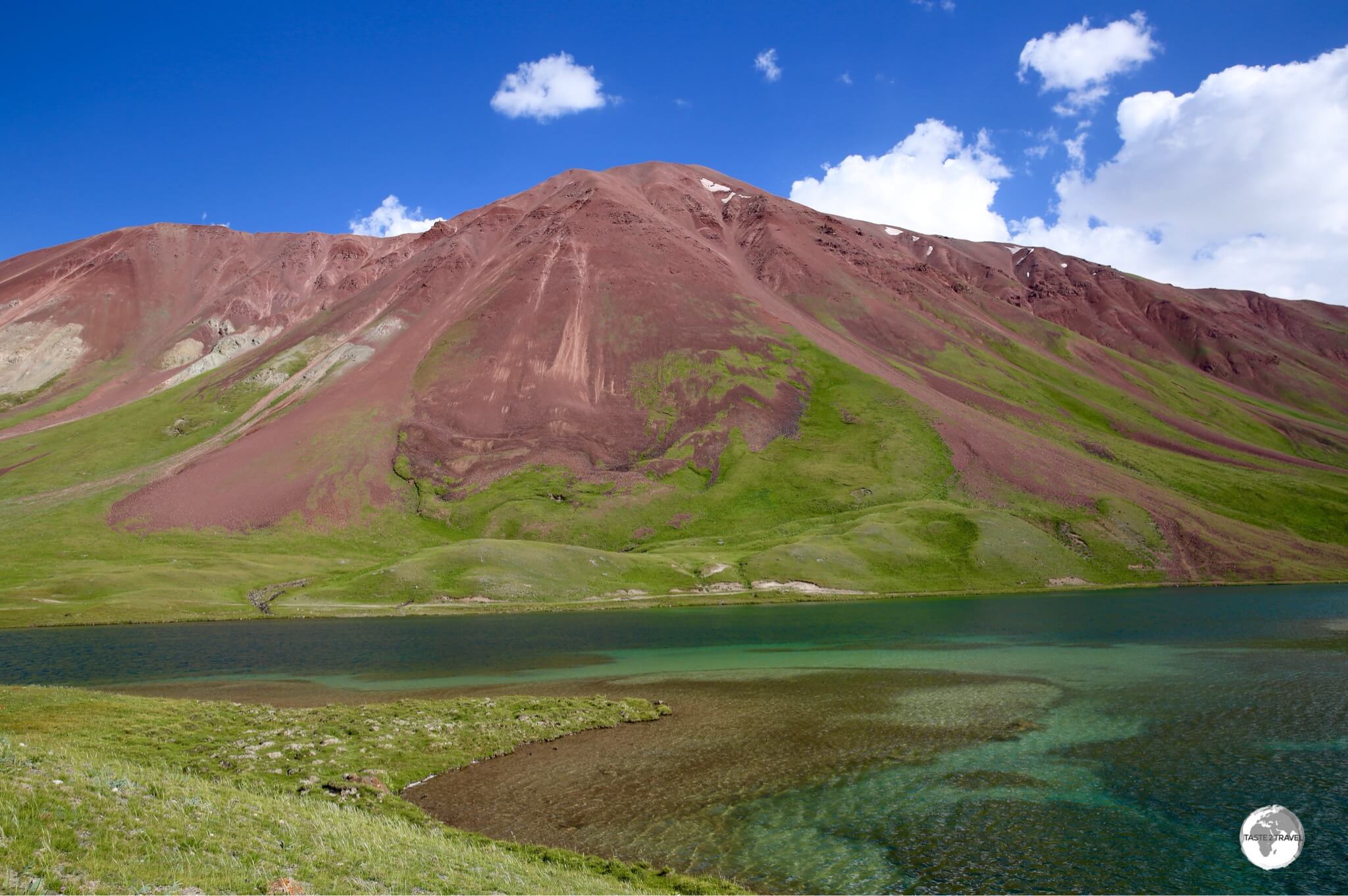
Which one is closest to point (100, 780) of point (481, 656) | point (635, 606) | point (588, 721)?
point (588, 721)

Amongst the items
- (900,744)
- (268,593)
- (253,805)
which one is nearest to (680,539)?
(268,593)

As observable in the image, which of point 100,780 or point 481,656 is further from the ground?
point 100,780

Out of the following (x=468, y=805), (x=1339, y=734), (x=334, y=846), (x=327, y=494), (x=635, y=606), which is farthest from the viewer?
(x=327, y=494)

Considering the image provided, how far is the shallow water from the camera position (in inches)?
933

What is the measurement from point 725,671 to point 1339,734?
3743 centimetres

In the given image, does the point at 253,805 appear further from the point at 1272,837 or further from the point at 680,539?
the point at 680,539

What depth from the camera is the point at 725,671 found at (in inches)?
2403

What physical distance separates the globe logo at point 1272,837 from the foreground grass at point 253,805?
53.9 feet

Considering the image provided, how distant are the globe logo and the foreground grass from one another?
16418mm

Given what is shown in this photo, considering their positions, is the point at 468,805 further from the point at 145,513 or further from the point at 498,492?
the point at 145,513

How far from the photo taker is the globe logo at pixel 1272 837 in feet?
75.4

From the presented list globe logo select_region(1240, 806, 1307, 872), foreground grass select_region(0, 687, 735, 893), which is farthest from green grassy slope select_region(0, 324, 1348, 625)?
globe logo select_region(1240, 806, 1307, 872)

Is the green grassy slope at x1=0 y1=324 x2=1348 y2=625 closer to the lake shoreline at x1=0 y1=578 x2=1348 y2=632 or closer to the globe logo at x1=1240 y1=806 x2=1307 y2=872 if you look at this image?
the lake shoreline at x1=0 y1=578 x2=1348 y2=632

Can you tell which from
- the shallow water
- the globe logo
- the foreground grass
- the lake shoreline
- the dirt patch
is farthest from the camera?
the dirt patch
